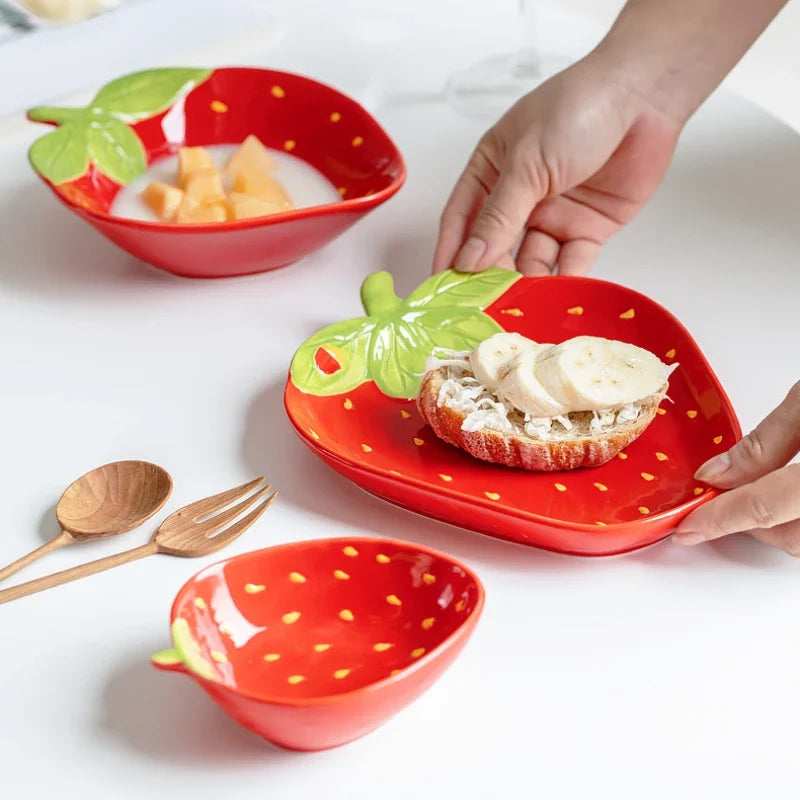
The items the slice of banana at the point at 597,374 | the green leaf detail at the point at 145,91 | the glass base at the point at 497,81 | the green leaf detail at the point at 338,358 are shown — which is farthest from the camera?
the glass base at the point at 497,81

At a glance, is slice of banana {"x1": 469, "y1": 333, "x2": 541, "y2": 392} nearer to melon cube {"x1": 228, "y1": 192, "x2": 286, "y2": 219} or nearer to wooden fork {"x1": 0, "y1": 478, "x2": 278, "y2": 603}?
wooden fork {"x1": 0, "y1": 478, "x2": 278, "y2": 603}

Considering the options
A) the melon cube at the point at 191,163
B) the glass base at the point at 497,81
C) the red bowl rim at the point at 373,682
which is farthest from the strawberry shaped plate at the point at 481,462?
the glass base at the point at 497,81

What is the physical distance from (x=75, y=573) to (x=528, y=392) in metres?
0.48

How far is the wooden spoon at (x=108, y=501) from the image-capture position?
116cm

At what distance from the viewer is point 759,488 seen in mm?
1099

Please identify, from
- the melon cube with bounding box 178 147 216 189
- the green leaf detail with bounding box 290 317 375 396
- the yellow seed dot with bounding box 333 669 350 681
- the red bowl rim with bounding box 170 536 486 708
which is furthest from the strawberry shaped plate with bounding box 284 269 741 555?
the melon cube with bounding box 178 147 216 189

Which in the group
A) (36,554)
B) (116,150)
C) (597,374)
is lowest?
(36,554)

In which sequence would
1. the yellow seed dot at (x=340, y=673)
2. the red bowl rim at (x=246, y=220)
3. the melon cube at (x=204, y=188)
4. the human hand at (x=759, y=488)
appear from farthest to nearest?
1. the melon cube at (x=204, y=188)
2. the red bowl rim at (x=246, y=220)
3. the human hand at (x=759, y=488)
4. the yellow seed dot at (x=340, y=673)

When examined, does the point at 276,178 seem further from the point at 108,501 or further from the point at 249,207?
the point at 108,501

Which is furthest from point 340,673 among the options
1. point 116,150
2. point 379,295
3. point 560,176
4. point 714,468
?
point 116,150

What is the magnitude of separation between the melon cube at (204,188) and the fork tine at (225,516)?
0.50 m

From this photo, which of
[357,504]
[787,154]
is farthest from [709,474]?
[787,154]

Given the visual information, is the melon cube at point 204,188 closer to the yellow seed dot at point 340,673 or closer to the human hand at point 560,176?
the human hand at point 560,176

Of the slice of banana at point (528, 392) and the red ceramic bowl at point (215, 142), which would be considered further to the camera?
the red ceramic bowl at point (215, 142)
